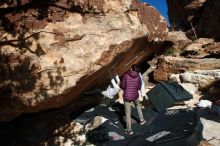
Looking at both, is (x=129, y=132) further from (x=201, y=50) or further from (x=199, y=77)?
(x=201, y=50)

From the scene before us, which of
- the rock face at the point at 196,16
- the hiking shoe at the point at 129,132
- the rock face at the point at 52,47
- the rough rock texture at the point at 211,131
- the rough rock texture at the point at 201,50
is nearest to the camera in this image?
the rock face at the point at 52,47

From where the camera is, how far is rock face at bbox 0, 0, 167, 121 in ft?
29.1

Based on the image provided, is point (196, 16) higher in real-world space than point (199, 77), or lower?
higher

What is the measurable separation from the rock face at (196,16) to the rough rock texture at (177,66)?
7098 millimetres

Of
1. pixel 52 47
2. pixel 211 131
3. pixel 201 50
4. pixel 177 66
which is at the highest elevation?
pixel 52 47

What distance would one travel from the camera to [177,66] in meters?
15.5

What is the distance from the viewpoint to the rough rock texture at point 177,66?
49.3 ft

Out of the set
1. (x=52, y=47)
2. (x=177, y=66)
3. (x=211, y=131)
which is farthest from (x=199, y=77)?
(x=52, y=47)

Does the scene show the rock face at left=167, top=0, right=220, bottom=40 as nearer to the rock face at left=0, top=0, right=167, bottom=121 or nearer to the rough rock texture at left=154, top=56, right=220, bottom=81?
the rough rock texture at left=154, top=56, right=220, bottom=81

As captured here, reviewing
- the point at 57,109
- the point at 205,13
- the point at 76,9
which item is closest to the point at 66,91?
the point at 76,9

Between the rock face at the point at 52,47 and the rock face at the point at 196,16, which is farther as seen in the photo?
the rock face at the point at 196,16

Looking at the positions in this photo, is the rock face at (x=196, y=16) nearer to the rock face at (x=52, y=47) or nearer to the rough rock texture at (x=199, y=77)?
the rough rock texture at (x=199, y=77)

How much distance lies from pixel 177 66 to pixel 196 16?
1388cm

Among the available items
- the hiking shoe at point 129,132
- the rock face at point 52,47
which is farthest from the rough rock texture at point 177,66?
the hiking shoe at point 129,132
